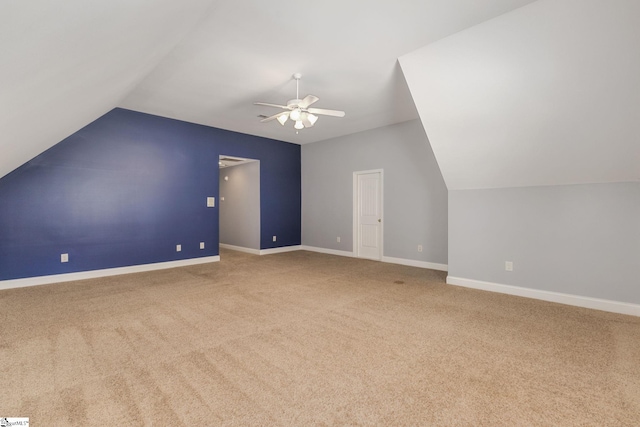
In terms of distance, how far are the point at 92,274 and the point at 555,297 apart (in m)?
6.92

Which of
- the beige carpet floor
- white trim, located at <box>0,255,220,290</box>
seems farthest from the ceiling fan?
white trim, located at <box>0,255,220,290</box>

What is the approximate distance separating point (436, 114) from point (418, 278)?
2.63 metres

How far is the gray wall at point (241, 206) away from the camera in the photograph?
7.44 metres

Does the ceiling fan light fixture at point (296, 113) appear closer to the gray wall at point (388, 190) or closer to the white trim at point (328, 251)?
the gray wall at point (388, 190)

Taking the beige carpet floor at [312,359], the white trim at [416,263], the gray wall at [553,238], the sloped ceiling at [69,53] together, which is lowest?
the beige carpet floor at [312,359]

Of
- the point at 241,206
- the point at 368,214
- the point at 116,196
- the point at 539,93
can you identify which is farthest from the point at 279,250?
the point at 539,93

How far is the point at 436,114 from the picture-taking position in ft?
12.6

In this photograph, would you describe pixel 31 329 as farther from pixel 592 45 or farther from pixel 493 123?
pixel 592 45

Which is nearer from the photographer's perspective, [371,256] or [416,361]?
[416,361]

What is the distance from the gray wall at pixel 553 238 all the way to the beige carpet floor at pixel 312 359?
41 centimetres

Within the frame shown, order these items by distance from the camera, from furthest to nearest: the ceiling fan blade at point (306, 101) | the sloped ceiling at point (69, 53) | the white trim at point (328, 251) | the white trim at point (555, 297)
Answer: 1. the white trim at point (328, 251)
2. the ceiling fan blade at point (306, 101)
3. the white trim at point (555, 297)
4. the sloped ceiling at point (69, 53)

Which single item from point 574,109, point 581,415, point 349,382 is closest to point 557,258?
point 574,109

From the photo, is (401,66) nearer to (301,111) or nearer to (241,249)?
(301,111)

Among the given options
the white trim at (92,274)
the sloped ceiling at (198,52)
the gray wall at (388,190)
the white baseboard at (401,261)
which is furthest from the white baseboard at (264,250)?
the sloped ceiling at (198,52)
